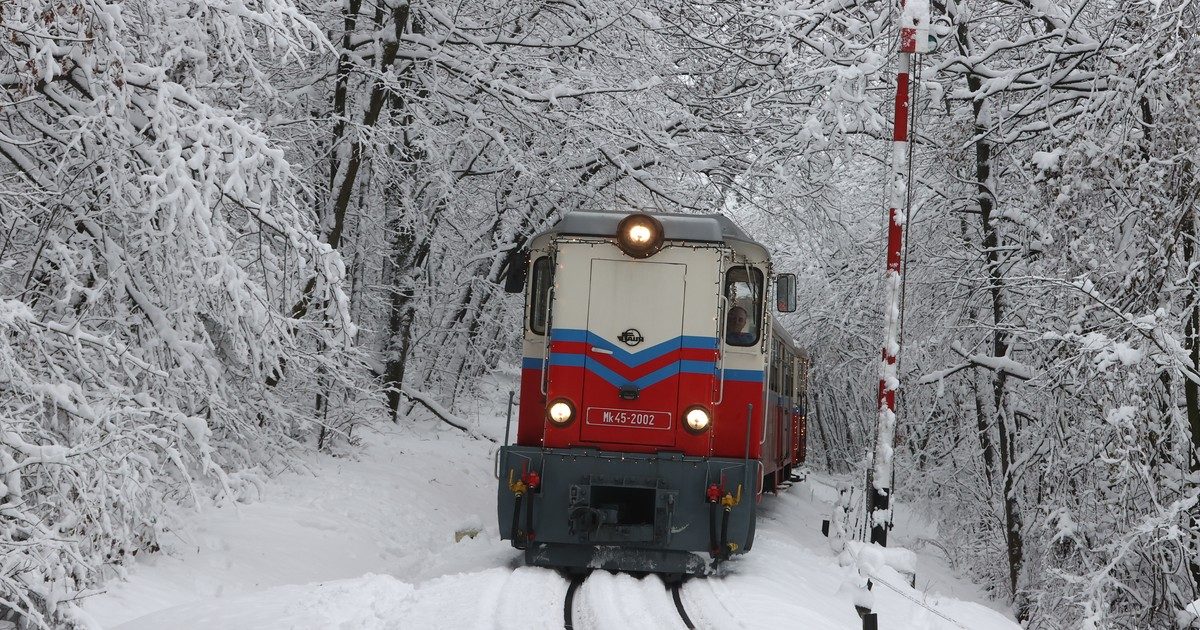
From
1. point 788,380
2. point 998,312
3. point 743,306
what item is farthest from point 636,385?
point 788,380

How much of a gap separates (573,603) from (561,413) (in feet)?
6.65

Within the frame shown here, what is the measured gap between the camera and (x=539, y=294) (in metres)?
9.86

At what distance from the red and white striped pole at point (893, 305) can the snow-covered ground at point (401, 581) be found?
65 centimetres

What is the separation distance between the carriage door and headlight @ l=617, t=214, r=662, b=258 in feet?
0.63

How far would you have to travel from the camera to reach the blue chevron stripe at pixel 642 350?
9.45m

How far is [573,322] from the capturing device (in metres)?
9.55

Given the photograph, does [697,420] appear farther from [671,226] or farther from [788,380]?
[788,380]

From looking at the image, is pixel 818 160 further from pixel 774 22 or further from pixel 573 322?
pixel 573 322

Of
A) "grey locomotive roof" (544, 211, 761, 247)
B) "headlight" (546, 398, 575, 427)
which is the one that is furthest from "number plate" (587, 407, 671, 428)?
"grey locomotive roof" (544, 211, 761, 247)

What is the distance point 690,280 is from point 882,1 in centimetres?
403

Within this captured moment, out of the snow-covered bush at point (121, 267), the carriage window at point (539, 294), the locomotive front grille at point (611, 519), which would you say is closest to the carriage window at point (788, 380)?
the carriage window at point (539, 294)

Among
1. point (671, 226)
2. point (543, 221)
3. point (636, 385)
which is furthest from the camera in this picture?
point (543, 221)

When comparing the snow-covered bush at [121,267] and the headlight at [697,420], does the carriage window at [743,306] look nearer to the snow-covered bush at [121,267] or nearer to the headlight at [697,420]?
the headlight at [697,420]

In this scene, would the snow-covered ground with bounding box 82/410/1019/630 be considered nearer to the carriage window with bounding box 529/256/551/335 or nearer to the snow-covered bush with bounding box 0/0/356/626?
the snow-covered bush with bounding box 0/0/356/626
